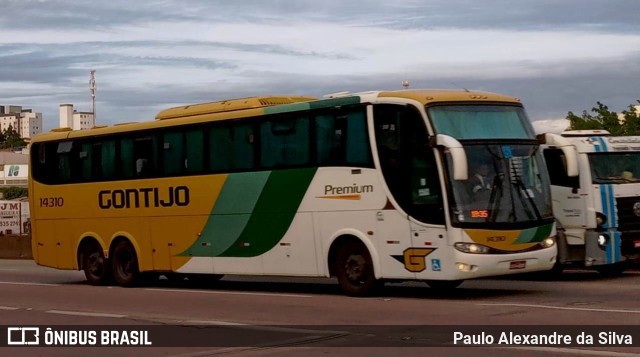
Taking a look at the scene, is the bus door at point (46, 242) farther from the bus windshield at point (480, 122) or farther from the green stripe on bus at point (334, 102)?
the bus windshield at point (480, 122)

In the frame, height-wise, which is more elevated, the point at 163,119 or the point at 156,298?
the point at 163,119

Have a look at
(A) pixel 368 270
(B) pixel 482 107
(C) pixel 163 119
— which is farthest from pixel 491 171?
(C) pixel 163 119

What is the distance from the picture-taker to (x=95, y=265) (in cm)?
2430

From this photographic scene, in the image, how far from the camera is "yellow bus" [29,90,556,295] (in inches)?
672

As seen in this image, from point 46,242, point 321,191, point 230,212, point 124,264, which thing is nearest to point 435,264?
point 321,191

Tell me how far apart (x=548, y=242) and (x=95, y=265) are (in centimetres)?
1080

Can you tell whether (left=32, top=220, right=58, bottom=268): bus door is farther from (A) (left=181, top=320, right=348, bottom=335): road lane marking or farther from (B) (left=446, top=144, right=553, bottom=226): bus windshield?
(B) (left=446, top=144, right=553, bottom=226): bus windshield

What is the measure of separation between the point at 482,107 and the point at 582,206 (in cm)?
400

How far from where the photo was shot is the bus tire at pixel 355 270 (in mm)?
18078

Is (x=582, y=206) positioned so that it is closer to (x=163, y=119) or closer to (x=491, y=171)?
(x=491, y=171)

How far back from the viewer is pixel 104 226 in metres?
23.9

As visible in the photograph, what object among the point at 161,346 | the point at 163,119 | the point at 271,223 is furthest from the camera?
the point at 163,119

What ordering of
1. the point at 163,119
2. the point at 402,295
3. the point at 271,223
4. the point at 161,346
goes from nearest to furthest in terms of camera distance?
the point at 161,346, the point at 402,295, the point at 271,223, the point at 163,119

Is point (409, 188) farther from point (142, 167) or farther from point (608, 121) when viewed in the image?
point (608, 121)
